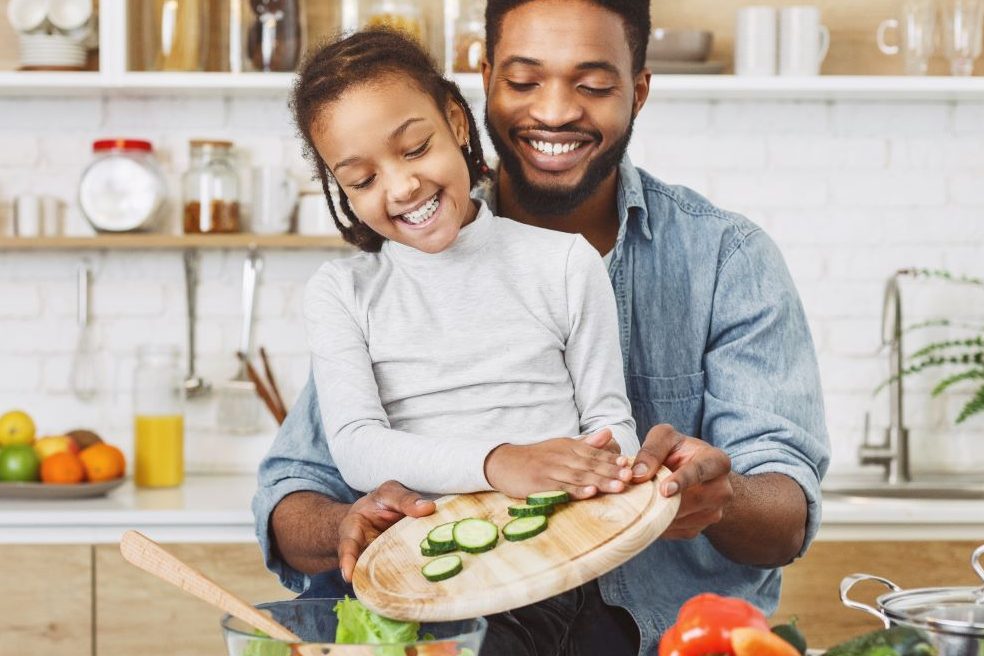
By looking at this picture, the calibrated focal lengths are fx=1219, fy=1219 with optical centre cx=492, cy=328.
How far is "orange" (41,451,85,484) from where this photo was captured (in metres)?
2.76

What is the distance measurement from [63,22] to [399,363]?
6.24 ft

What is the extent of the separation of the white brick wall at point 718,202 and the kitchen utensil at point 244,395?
0.04 m

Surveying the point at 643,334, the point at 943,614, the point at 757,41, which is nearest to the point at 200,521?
the point at 643,334

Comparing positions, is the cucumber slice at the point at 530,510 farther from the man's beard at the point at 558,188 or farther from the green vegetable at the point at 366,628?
the man's beard at the point at 558,188

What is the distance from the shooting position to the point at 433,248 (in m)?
1.51

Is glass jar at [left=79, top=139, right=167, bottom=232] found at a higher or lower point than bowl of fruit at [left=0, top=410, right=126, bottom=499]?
higher

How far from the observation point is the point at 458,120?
1.59 metres

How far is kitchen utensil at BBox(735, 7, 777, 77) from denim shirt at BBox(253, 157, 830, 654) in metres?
1.23

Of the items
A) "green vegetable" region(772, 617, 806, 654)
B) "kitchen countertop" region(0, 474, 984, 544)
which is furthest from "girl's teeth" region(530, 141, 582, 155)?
"kitchen countertop" region(0, 474, 984, 544)

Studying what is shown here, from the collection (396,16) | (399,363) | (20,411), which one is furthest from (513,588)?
(20,411)

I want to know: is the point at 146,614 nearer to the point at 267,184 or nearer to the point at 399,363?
the point at 267,184

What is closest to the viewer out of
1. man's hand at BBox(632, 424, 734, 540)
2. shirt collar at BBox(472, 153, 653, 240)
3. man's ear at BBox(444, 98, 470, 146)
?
man's hand at BBox(632, 424, 734, 540)

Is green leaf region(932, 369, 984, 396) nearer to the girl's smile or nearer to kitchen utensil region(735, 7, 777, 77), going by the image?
kitchen utensil region(735, 7, 777, 77)

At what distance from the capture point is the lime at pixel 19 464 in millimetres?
2779
